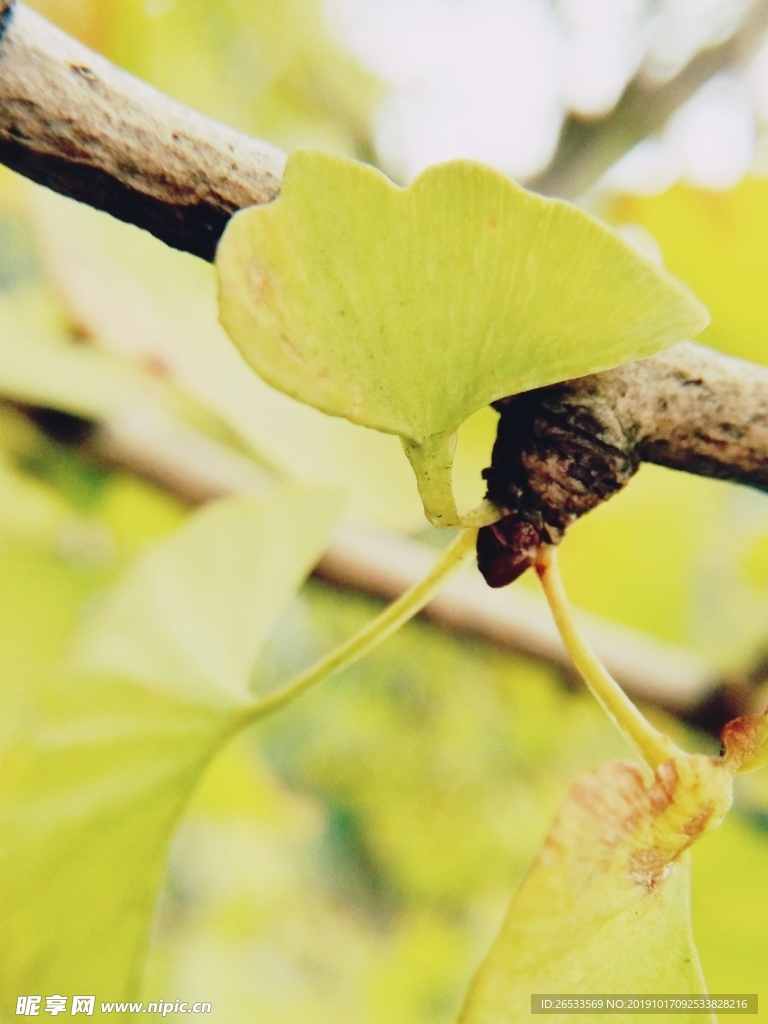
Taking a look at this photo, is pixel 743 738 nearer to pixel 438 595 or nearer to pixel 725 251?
pixel 438 595

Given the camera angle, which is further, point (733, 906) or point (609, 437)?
point (733, 906)

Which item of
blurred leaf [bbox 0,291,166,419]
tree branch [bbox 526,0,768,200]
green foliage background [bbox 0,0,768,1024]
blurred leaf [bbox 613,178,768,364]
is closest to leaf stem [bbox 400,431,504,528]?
green foliage background [bbox 0,0,768,1024]

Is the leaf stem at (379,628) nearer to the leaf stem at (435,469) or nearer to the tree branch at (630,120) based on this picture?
the leaf stem at (435,469)

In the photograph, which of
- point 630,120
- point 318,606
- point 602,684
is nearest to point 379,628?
point 602,684

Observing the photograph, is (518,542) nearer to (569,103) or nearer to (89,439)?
(89,439)

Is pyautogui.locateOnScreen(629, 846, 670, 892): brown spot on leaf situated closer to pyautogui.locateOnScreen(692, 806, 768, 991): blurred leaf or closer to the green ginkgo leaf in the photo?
the green ginkgo leaf
